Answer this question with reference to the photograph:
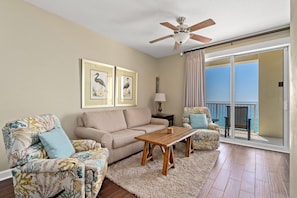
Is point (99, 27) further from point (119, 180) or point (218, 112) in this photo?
point (218, 112)

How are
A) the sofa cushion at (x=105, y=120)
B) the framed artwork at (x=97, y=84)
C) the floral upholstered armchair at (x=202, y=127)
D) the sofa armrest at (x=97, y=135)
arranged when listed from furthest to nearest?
the floral upholstered armchair at (x=202, y=127)
the framed artwork at (x=97, y=84)
the sofa cushion at (x=105, y=120)
the sofa armrest at (x=97, y=135)

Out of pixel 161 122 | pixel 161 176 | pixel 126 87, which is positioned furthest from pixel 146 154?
pixel 126 87

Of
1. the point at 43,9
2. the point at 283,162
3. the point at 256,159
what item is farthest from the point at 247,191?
the point at 43,9

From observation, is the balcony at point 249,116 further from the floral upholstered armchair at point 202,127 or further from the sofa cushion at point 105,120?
the sofa cushion at point 105,120

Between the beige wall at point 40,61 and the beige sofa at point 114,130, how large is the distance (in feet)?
1.03

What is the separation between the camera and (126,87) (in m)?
3.87

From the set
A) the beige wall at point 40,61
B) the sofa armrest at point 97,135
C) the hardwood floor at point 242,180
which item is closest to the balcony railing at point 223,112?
the hardwood floor at point 242,180

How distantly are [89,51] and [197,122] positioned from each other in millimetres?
2941

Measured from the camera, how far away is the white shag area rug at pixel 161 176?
69.5 inches

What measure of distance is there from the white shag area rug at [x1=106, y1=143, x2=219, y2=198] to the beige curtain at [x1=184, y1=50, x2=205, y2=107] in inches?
65.7

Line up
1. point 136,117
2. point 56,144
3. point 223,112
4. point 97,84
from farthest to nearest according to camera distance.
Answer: point 223,112, point 136,117, point 97,84, point 56,144

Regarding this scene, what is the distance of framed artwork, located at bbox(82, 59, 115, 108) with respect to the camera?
2.94m

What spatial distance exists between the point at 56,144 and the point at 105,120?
1.32 m

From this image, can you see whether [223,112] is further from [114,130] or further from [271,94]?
[114,130]
